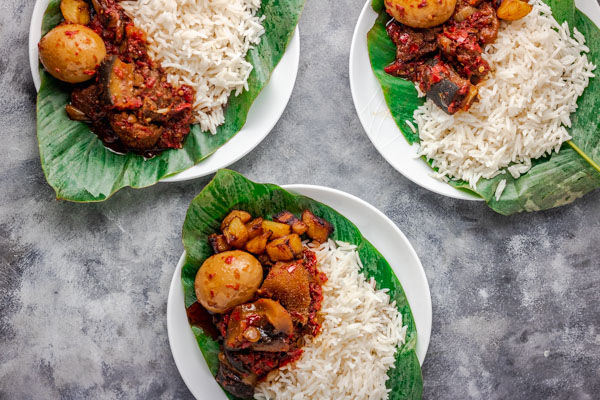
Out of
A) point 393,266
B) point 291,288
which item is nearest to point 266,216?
point 291,288

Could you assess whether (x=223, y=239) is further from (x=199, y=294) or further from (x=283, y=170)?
(x=283, y=170)

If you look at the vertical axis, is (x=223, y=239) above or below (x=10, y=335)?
above

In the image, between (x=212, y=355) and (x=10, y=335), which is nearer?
(x=212, y=355)

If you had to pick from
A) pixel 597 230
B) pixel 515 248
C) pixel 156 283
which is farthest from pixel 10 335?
pixel 597 230

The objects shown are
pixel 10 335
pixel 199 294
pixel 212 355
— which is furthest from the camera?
pixel 10 335

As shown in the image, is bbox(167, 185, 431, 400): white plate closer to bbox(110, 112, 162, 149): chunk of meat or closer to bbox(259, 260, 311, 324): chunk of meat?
bbox(259, 260, 311, 324): chunk of meat

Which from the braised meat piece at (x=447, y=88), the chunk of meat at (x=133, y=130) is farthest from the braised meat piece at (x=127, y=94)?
the braised meat piece at (x=447, y=88)

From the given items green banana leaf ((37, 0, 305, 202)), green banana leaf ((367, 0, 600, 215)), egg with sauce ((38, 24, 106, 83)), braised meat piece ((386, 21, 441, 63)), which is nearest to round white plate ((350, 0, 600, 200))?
green banana leaf ((367, 0, 600, 215))

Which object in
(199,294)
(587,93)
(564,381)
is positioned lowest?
(564,381)
